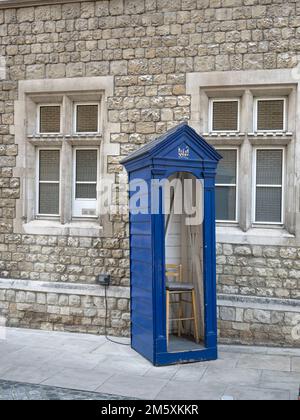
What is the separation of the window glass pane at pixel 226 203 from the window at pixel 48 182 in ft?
7.66

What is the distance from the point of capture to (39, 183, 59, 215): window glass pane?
757 centimetres

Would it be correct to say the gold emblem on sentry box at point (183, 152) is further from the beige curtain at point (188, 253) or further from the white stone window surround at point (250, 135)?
the white stone window surround at point (250, 135)

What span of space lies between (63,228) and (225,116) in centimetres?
273

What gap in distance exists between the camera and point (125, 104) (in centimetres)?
707

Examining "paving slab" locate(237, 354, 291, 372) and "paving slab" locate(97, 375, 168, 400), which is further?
"paving slab" locate(237, 354, 291, 372)

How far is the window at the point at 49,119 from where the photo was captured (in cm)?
755

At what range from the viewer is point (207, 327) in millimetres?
5824

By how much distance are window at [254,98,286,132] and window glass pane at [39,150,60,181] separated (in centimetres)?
291

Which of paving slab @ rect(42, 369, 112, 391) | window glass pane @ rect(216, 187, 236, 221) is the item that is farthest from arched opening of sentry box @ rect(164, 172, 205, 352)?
paving slab @ rect(42, 369, 112, 391)

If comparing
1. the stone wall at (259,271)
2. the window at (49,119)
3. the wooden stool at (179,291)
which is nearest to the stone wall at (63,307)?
the wooden stool at (179,291)

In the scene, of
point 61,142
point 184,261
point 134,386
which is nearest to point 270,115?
point 184,261

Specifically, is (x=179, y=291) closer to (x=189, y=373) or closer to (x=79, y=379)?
(x=189, y=373)

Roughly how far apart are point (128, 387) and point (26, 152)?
12.8ft

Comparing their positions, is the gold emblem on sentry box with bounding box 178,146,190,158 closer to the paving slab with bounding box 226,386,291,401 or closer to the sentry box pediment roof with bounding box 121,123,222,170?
the sentry box pediment roof with bounding box 121,123,222,170
